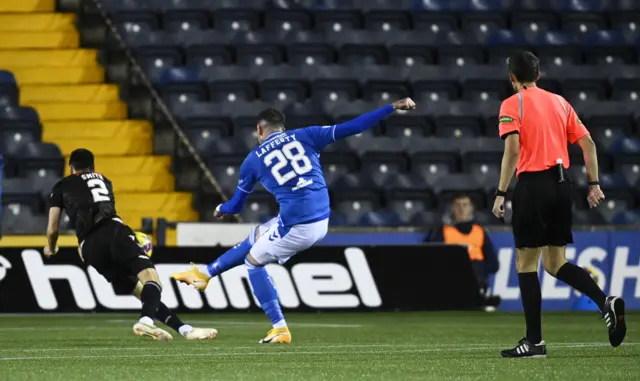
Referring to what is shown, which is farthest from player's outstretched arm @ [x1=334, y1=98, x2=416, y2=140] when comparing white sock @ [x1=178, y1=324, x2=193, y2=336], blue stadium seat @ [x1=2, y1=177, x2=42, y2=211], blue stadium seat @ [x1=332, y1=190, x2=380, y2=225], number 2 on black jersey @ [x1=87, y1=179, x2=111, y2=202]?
blue stadium seat @ [x1=2, y1=177, x2=42, y2=211]

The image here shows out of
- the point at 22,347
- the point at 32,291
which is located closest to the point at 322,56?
the point at 32,291

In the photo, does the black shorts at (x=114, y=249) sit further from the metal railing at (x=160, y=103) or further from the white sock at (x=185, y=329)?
the metal railing at (x=160, y=103)

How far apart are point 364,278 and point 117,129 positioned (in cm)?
529

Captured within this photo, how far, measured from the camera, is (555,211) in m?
8.20

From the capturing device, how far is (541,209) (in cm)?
819

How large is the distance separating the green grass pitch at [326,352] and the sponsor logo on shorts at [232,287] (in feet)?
3.81

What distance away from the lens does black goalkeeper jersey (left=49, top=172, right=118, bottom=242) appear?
36.7ft

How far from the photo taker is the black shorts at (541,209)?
26.9ft

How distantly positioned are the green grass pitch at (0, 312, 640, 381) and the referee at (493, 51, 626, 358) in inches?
11.6

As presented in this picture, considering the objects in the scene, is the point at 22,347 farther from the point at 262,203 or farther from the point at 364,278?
the point at 262,203

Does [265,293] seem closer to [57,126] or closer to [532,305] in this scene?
[532,305]

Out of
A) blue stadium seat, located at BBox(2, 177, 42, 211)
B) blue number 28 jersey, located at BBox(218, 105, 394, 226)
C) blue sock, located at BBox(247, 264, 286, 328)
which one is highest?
blue number 28 jersey, located at BBox(218, 105, 394, 226)

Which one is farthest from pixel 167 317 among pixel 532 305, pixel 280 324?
pixel 532 305

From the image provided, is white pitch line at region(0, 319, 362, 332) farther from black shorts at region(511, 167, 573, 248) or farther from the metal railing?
black shorts at region(511, 167, 573, 248)
